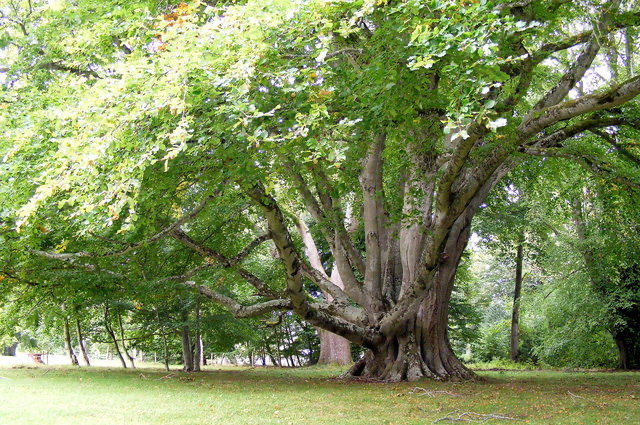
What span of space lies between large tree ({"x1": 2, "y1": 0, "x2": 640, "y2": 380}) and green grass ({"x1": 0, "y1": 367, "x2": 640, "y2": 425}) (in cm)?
195

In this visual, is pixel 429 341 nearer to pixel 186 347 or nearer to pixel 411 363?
pixel 411 363

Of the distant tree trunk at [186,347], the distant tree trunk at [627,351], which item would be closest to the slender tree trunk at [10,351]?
the distant tree trunk at [186,347]

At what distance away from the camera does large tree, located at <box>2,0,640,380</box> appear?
4.88 m

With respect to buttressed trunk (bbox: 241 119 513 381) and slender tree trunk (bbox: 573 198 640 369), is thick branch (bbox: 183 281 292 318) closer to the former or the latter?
buttressed trunk (bbox: 241 119 513 381)

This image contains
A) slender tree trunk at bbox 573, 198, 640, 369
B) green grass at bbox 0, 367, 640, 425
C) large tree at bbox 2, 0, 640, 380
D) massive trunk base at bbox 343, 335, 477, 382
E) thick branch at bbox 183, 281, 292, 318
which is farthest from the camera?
slender tree trunk at bbox 573, 198, 640, 369

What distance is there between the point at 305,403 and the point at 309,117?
198 inches

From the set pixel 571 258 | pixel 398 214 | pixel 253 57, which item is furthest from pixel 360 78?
pixel 571 258

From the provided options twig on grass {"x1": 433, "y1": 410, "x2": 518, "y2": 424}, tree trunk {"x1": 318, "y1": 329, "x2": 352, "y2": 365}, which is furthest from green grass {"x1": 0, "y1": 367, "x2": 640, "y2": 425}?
tree trunk {"x1": 318, "y1": 329, "x2": 352, "y2": 365}

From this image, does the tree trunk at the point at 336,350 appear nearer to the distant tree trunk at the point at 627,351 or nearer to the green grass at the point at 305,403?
the green grass at the point at 305,403

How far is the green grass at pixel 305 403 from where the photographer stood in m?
6.59

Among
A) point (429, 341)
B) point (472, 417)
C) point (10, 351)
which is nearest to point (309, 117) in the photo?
point (472, 417)

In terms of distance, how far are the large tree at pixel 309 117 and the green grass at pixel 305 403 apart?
1.95 m

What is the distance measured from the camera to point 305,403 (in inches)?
323

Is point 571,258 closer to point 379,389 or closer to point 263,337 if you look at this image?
point 379,389
